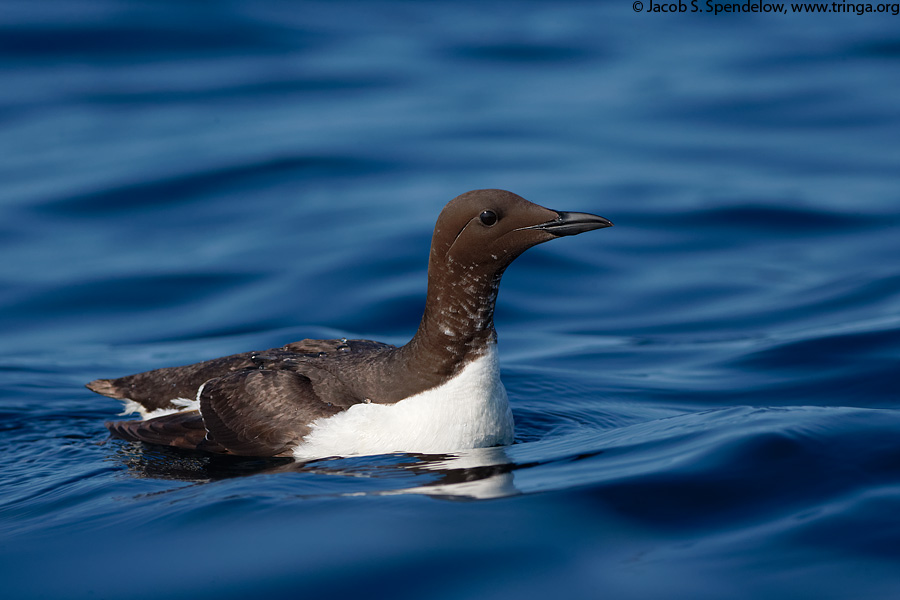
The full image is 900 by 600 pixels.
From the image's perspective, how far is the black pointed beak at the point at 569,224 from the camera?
6039 mm

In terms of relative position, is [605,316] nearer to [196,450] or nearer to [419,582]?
[196,450]

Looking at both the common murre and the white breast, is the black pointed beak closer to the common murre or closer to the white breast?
the common murre

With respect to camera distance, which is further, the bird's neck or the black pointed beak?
the bird's neck

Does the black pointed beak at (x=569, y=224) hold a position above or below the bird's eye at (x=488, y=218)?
below

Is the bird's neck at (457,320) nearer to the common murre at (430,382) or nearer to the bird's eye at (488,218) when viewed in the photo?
the common murre at (430,382)

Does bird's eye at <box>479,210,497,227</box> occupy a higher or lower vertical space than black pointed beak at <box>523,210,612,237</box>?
higher

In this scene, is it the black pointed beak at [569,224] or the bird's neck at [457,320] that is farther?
the bird's neck at [457,320]

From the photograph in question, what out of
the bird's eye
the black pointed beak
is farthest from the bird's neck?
the black pointed beak

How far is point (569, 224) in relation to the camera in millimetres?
6086

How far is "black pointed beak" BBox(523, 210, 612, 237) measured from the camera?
604 cm

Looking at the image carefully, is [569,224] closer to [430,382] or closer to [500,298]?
Answer: [430,382]

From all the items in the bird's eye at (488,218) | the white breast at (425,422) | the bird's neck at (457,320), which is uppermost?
the bird's eye at (488,218)

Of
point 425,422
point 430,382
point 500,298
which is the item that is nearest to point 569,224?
point 430,382

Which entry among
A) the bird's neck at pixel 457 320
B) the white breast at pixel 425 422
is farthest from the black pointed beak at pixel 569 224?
the white breast at pixel 425 422
